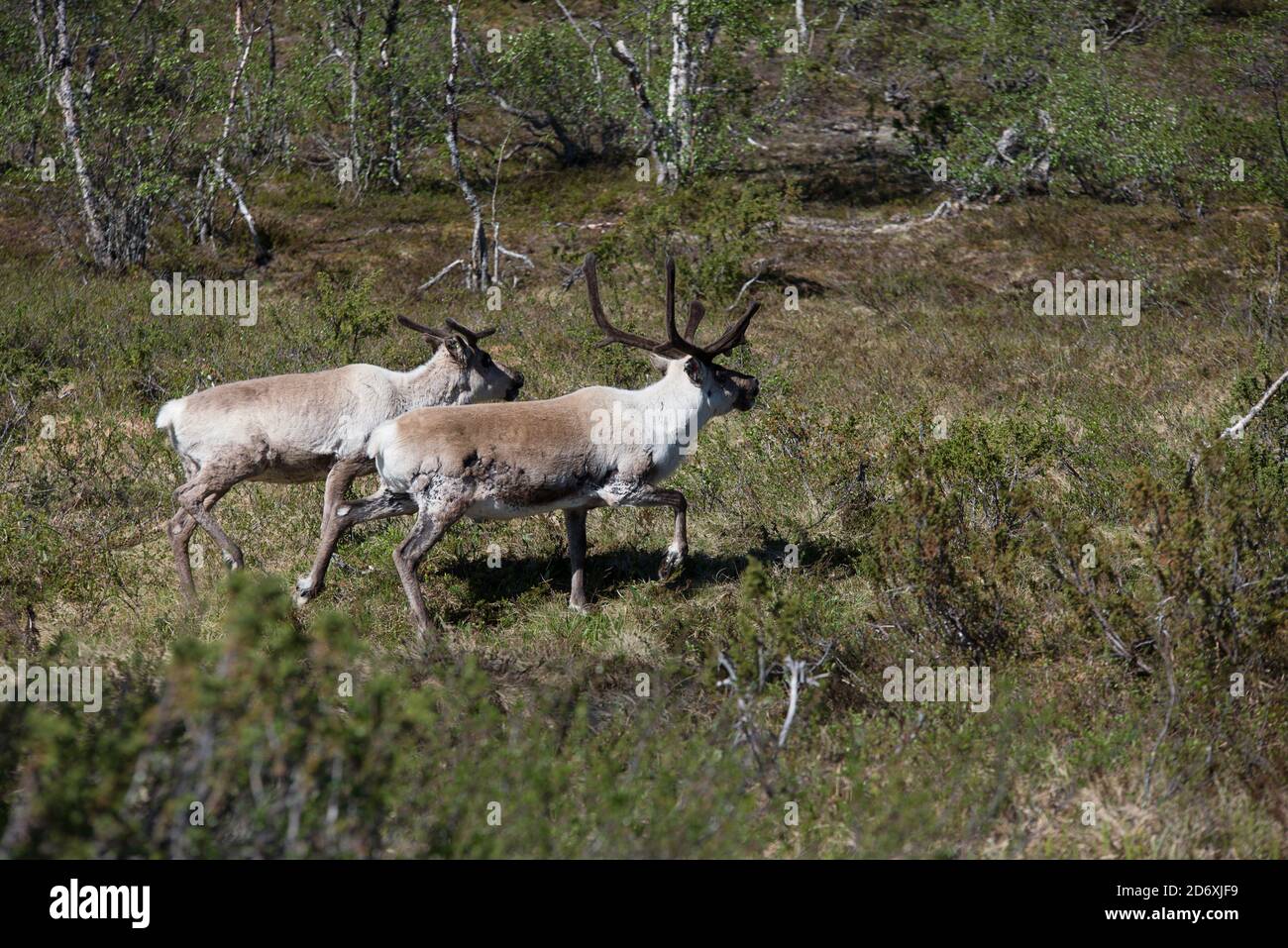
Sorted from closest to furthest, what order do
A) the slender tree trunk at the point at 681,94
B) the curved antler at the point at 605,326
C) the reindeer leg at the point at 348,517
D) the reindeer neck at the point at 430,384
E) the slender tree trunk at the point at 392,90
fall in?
the reindeer leg at the point at 348,517, the curved antler at the point at 605,326, the reindeer neck at the point at 430,384, the slender tree trunk at the point at 681,94, the slender tree trunk at the point at 392,90

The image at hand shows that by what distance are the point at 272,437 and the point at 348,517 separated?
89cm

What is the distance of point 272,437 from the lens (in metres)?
7.88

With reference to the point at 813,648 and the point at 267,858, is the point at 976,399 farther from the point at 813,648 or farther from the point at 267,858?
the point at 267,858

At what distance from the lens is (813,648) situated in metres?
6.51

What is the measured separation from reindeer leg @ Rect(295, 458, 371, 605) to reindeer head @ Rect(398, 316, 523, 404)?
103cm

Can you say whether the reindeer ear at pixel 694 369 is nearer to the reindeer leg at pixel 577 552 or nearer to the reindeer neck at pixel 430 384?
the reindeer leg at pixel 577 552

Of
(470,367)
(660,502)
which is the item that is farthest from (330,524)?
(660,502)

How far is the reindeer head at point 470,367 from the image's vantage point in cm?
873

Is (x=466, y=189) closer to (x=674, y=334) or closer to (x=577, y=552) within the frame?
(x=674, y=334)

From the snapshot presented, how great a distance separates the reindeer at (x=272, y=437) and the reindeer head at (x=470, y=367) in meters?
0.50

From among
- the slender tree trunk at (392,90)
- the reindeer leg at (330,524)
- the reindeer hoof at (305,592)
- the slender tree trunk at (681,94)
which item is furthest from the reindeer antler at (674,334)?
the slender tree trunk at (392,90)

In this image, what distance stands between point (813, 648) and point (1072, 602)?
142cm

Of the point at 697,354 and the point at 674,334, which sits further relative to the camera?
the point at 697,354

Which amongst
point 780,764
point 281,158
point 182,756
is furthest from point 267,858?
point 281,158
